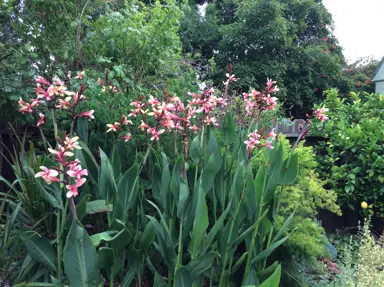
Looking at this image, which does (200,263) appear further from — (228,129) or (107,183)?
(228,129)

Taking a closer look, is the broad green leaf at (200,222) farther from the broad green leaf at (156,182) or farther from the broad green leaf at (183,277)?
the broad green leaf at (156,182)

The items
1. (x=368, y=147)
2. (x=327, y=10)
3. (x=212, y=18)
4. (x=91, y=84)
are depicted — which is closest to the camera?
(x=91, y=84)

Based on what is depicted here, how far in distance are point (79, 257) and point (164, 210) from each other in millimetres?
568

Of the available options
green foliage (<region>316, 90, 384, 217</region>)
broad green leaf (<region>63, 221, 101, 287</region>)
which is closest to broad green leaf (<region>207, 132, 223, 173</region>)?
broad green leaf (<region>63, 221, 101, 287</region>)

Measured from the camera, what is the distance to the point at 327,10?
1554 centimetres

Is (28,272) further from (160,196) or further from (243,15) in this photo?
(243,15)

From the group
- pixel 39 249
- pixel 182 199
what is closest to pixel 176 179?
pixel 182 199

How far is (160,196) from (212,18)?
12.0 meters

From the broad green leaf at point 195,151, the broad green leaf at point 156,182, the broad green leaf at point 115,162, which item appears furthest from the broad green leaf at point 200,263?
the broad green leaf at point 115,162

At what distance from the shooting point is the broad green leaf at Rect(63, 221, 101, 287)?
1.47 m

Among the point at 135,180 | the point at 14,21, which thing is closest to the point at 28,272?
the point at 135,180

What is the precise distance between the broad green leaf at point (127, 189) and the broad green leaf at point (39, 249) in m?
0.36

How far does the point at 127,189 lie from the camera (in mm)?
1836

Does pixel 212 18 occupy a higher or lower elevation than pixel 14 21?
higher
